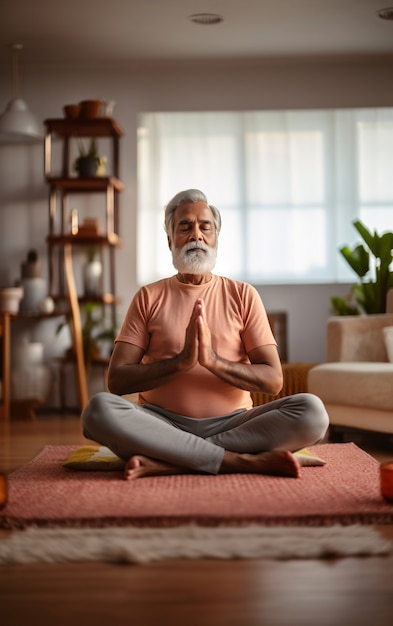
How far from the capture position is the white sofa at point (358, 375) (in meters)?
3.89

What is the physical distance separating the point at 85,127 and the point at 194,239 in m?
3.31

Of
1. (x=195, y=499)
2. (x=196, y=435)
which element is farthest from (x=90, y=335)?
(x=195, y=499)

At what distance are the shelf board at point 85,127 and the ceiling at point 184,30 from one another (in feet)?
1.67

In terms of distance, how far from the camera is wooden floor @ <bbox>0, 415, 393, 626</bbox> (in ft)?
4.89

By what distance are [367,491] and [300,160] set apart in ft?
13.5

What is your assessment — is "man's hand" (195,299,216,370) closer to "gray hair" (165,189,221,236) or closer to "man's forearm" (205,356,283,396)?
"man's forearm" (205,356,283,396)

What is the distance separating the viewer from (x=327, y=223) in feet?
20.7

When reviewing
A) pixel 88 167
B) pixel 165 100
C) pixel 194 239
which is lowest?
pixel 194 239

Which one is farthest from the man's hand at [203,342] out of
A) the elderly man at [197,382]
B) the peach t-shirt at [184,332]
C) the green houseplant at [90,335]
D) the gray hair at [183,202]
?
the green houseplant at [90,335]

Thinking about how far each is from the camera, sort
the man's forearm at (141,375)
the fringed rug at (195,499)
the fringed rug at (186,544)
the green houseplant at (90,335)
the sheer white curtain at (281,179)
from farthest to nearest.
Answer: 1. the sheer white curtain at (281,179)
2. the green houseplant at (90,335)
3. the man's forearm at (141,375)
4. the fringed rug at (195,499)
5. the fringed rug at (186,544)

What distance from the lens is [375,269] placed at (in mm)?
5465

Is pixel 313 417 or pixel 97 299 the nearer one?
pixel 313 417

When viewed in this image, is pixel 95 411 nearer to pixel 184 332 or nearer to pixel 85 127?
pixel 184 332

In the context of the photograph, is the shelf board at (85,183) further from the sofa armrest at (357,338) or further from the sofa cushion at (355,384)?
the sofa cushion at (355,384)
